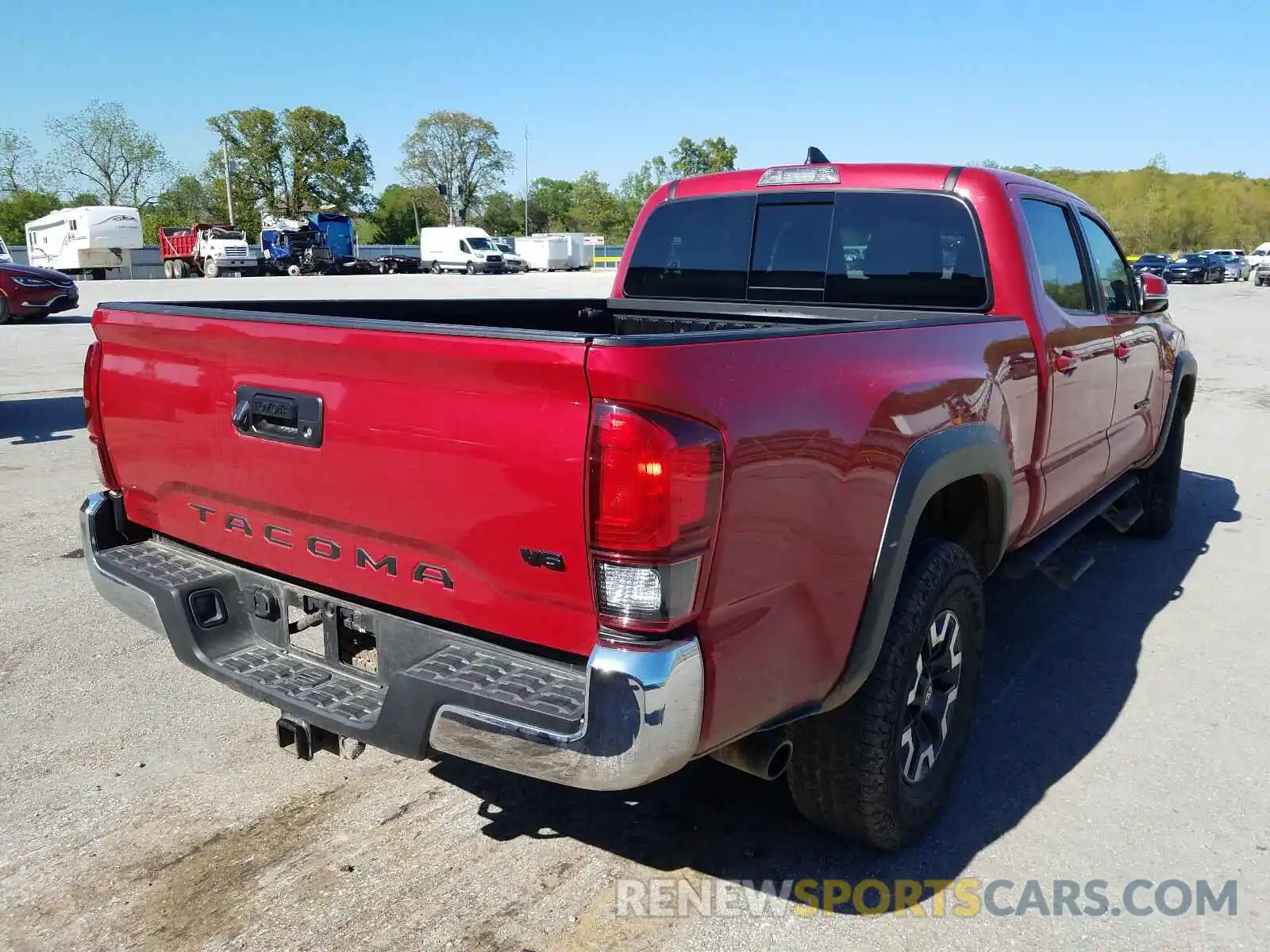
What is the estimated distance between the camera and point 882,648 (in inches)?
108

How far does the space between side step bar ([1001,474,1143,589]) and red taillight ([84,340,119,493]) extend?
11.0ft

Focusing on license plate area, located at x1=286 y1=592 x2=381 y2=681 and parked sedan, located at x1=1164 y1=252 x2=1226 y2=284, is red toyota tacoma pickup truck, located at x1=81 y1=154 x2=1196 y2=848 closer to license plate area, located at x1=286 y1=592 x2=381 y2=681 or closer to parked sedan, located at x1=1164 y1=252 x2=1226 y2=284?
license plate area, located at x1=286 y1=592 x2=381 y2=681

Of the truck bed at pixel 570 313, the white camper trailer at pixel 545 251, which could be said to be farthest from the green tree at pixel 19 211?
the truck bed at pixel 570 313

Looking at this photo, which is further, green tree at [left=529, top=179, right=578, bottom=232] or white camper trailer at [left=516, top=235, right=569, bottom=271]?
green tree at [left=529, top=179, right=578, bottom=232]

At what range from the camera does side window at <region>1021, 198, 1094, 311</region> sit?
3.98m

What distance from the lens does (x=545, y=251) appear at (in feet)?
194

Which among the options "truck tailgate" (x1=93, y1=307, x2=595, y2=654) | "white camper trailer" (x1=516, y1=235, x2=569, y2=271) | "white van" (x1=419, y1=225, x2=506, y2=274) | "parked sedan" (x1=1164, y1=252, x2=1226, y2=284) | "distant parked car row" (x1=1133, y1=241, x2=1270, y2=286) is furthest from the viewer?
"white camper trailer" (x1=516, y1=235, x2=569, y2=271)

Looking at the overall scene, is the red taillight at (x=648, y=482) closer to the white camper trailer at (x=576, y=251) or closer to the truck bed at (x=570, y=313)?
the truck bed at (x=570, y=313)

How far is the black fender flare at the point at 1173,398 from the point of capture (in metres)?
5.81

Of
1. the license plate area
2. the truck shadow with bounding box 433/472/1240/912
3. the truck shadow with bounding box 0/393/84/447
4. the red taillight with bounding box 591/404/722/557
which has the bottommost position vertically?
the truck shadow with bounding box 0/393/84/447

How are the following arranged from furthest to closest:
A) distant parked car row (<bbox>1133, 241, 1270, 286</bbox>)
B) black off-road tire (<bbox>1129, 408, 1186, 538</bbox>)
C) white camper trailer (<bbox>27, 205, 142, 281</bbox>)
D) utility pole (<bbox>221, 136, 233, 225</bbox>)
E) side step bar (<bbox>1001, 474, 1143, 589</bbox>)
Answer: utility pole (<bbox>221, 136, 233, 225</bbox>) → distant parked car row (<bbox>1133, 241, 1270, 286</bbox>) → white camper trailer (<bbox>27, 205, 142, 281</bbox>) → black off-road tire (<bbox>1129, 408, 1186, 538</bbox>) → side step bar (<bbox>1001, 474, 1143, 589</bbox>)

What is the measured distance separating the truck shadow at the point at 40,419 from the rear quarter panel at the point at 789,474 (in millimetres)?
7801

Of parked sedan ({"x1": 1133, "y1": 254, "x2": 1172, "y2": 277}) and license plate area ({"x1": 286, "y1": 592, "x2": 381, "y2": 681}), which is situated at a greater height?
parked sedan ({"x1": 1133, "y1": 254, "x2": 1172, "y2": 277})

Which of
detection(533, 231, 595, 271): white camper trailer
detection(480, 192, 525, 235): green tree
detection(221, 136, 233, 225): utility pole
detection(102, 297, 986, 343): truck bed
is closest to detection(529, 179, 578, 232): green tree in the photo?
detection(480, 192, 525, 235): green tree
